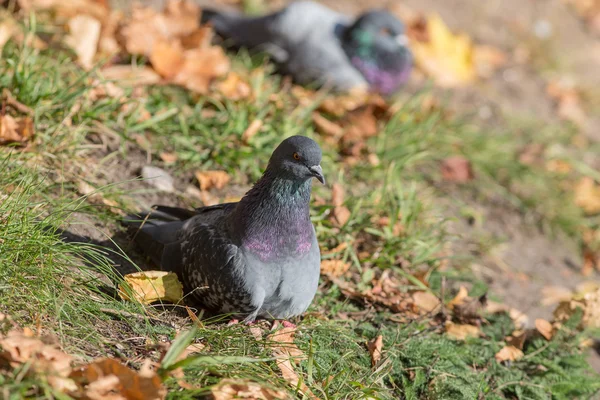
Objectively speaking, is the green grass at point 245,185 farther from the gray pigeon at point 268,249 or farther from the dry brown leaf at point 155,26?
the dry brown leaf at point 155,26

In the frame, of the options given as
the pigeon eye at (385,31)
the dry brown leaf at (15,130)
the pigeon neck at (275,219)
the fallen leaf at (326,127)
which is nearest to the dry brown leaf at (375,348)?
the pigeon neck at (275,219)

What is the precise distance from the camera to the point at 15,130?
3.45m

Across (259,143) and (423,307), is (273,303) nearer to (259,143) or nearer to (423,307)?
(423,307)

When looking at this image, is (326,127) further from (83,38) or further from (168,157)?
(83,38)

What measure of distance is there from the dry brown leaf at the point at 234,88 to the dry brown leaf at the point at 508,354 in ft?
7.76

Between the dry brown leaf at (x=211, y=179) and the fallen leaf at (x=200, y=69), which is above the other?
the fallen leaf at (x=200, y=69)

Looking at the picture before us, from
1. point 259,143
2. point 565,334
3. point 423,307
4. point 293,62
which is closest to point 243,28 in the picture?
point 293,62

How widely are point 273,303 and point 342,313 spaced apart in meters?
0.58

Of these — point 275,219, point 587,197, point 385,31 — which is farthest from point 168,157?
point 587,197

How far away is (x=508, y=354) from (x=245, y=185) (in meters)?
1.78

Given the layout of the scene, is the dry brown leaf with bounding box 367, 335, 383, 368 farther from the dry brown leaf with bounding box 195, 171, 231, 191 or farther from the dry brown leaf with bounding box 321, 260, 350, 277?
the dry brown leaf with bounding box 195, 171, 231, 191

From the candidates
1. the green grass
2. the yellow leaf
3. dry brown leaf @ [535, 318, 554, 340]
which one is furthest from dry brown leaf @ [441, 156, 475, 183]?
dry brown leaf @ [535, 318, 554, 340]

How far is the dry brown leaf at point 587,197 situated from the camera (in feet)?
18.0

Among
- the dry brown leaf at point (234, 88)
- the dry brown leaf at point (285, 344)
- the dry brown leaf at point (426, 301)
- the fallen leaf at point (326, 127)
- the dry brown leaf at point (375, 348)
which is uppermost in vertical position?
the dry brown leaf at point (234, 88)
